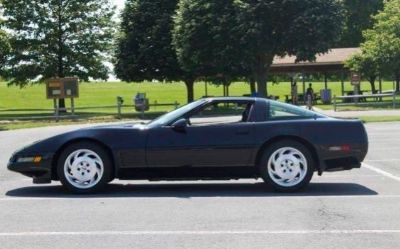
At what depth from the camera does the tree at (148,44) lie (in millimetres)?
43250

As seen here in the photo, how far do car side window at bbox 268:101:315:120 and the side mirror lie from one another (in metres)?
1.18

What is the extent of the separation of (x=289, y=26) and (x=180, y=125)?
91.7 feet

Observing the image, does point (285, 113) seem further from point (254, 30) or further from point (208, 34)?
point (208, 34)

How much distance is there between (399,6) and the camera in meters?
48.8

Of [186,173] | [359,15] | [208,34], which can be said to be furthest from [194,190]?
[359,15]

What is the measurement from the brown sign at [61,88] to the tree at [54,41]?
391 inches

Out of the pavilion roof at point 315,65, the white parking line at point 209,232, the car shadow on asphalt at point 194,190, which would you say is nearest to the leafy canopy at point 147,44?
the pavilion roof at point 315,65

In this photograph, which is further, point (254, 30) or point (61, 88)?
point (61, 88)

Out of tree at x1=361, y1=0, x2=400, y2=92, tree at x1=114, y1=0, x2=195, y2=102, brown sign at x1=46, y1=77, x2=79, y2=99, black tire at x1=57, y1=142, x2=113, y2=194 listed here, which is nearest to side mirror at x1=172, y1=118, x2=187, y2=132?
black tire at x1=57, y1=142, x2=113, y2=194

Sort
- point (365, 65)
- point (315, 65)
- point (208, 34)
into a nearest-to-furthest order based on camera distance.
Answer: point (208, 34), point (365, 65), point (315, 65)

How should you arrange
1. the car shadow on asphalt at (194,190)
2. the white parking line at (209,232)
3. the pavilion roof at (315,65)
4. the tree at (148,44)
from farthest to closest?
the pavilion roof at (315,65), the tree at (148,44), the car shadow on asphalt at (194,190), the white parking line at (209,232)

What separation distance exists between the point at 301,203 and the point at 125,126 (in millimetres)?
2708

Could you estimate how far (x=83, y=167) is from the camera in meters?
8.88

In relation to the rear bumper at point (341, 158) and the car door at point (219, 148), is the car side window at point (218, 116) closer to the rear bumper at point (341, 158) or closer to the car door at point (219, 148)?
the car door at point (219, 148)
